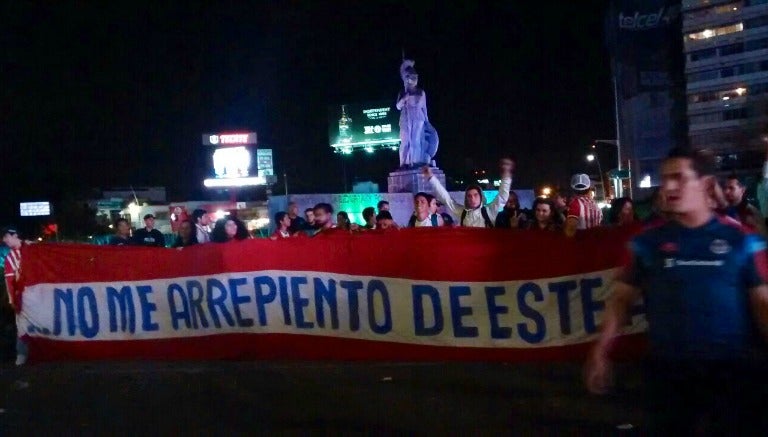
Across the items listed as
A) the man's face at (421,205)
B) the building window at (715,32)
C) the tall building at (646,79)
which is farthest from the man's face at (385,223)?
the building window at (715,32)

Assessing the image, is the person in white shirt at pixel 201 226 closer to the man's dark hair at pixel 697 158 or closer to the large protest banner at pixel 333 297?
the large protest banner at pixel 333 297

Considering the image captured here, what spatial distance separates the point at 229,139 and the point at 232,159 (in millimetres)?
1381

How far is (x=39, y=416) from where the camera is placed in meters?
6.96

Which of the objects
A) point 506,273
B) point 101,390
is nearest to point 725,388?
point 506,273

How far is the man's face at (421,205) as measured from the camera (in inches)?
393

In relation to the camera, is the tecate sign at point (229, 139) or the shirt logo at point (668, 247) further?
the tecate sign at point (229, 139)

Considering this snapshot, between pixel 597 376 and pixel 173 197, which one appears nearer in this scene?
pixel 597 376

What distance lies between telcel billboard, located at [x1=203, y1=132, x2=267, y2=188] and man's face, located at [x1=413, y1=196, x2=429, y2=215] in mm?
48803

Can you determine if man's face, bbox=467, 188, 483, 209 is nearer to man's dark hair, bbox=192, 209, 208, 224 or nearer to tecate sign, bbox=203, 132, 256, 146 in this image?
man's dark hair, bbox=192, 209, 208, 224

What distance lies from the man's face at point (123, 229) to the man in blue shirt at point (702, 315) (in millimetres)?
10654

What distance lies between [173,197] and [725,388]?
94.3 meters

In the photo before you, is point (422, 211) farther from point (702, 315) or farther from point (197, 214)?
point (702, 315)

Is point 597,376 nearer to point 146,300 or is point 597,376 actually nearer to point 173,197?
point 146,300

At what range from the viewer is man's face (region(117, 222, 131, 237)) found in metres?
12.8
